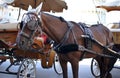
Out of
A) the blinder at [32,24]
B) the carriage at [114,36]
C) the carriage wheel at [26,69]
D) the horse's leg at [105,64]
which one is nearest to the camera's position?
the blinder at [32,24]

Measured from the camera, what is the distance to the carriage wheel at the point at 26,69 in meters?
7.07

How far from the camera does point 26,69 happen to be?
23.6 ft

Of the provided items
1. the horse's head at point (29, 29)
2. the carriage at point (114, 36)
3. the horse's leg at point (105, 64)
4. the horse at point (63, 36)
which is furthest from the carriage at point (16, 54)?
the horse's head at point (29, 29)

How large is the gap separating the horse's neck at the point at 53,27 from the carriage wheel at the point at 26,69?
100 inches

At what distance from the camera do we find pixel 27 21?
4.48 meters

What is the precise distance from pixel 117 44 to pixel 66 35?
2656 mm

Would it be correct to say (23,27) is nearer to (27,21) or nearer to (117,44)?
(27,21)

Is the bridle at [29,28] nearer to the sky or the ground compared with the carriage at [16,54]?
nearer to the sky

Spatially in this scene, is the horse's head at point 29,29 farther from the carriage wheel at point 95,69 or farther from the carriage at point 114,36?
the carriage wheel at point 95,69

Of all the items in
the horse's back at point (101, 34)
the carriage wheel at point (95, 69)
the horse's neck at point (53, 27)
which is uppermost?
the horse's neck at point (53, 27)

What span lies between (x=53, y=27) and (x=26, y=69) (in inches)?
110

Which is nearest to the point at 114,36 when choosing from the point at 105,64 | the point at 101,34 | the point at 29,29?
the point at 105,64

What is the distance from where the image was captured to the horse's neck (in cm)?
463

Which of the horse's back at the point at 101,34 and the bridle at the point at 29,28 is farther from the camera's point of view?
the horse's back at the point at 101,34
